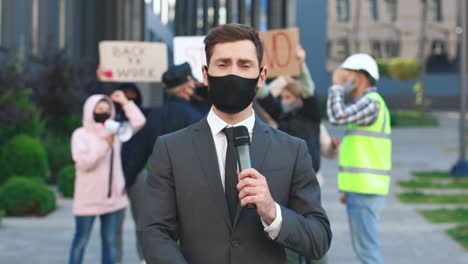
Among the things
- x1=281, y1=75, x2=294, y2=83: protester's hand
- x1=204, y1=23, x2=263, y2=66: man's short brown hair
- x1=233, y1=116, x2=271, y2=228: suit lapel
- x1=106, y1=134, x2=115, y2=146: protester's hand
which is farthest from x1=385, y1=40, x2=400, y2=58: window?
x1=204, y1=23, x2=263, y2=66: man's short brown hair

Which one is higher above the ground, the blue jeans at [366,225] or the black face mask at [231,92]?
the black face mask at [231,92]

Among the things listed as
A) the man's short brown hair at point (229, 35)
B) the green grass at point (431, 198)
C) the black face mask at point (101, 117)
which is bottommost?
the green grass at point (431, 198)

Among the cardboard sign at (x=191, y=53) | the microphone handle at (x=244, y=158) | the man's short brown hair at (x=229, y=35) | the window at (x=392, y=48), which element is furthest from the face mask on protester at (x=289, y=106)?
the window at (x=392, y=48)

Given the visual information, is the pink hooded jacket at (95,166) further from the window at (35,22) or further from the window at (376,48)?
the window at (376,48)

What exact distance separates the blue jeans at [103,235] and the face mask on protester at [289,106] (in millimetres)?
1581

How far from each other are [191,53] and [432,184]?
10504mm

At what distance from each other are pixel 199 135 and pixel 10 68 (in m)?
11.4

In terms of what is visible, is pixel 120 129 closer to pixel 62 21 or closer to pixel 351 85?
pixel 351 85

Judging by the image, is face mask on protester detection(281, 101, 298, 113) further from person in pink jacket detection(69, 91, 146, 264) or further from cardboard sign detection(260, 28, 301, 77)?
person in pink jacket detection(69, 91, 146, 264)

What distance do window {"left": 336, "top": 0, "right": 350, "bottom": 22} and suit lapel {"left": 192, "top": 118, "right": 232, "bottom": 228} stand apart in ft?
204

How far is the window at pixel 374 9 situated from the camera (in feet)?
217

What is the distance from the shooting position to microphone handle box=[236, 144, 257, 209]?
3264 mm

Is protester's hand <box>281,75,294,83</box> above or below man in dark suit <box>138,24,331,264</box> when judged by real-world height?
above

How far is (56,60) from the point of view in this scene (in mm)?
17219
